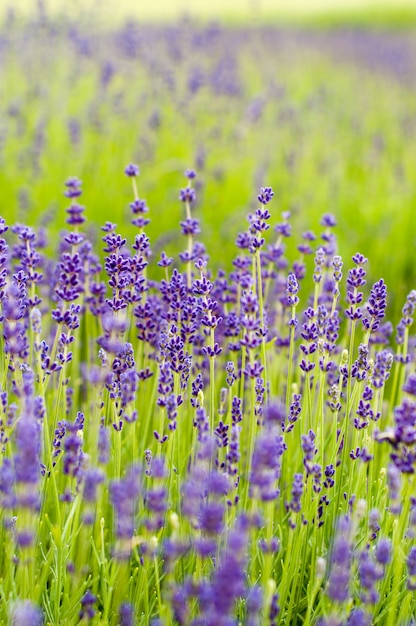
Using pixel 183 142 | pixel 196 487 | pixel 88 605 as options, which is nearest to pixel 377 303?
pixel 196 487

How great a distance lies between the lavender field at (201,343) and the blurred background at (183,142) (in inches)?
1.4

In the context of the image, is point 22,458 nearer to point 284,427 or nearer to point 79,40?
point 284,427

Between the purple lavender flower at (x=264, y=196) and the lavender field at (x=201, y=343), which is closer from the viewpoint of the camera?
the lavender field at (x=201, y=343)

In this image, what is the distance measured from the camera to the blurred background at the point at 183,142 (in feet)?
16.9

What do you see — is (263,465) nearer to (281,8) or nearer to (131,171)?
(131,171)

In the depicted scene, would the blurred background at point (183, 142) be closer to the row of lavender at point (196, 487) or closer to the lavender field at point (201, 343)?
the lavender field at point (201, 343)

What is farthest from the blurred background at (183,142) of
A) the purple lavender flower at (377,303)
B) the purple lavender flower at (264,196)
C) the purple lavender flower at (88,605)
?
the purple lavender flower at (88,605)

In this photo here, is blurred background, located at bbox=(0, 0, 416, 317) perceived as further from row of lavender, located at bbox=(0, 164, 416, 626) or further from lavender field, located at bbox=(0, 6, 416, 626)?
row of lavender, located at bbox=(0, 164, 416, 626)

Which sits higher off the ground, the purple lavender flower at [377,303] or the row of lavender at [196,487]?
the purple lavender flower at [377,303]

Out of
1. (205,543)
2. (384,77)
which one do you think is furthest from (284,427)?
(384,77)

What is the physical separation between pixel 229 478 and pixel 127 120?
5919mm

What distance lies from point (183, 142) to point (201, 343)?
427cm

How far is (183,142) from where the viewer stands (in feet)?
22.5

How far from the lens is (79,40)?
701 centimetres
